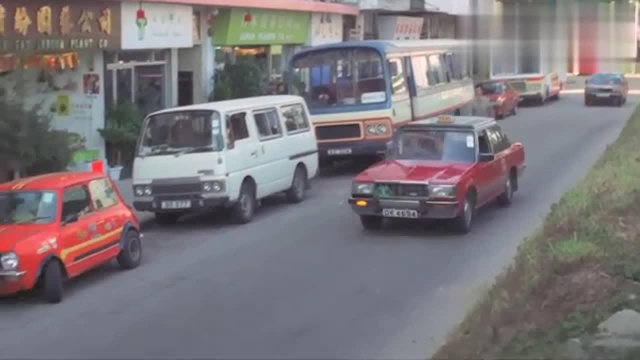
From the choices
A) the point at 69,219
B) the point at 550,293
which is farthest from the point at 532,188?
the point at 550,293

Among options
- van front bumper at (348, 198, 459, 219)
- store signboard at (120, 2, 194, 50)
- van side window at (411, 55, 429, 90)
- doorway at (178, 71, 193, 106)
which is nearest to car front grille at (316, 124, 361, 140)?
van side window at (411, 55, 429, 90)

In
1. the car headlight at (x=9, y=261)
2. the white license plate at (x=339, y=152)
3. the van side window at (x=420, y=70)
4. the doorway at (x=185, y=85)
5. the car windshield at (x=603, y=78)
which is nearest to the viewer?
the car windshield at (x=603, y=78)

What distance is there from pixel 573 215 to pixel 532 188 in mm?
9409

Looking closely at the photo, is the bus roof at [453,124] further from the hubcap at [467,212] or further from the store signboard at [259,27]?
the store signboard at [259,27]

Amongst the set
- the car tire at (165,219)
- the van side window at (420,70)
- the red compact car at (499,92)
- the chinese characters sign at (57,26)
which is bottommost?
the car tire at (165,219)

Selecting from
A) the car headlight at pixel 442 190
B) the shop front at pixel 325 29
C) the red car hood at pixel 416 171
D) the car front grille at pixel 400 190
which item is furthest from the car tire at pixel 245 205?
the shop front at pixel 325 29

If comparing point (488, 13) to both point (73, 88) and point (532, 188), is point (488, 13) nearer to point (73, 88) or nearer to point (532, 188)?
point (532, 188)

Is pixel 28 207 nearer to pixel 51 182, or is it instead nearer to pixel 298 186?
pixel 51 182

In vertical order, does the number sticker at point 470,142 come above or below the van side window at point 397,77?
below

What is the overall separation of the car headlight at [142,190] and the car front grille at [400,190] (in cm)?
356

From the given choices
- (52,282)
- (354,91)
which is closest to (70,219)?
(52,282)

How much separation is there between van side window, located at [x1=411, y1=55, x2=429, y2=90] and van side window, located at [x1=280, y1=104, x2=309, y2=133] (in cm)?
498

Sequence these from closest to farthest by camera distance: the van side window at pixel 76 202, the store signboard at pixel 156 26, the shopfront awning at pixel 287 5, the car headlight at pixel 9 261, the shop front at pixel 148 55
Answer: the car headlight at pixel 9 261, the van side window at pixel 76 202, the store signboard at pixel 156 26, the shop front at pixel 148 55, the shopfront awning at pixel 287 5

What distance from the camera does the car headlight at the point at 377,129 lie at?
2252 cm
